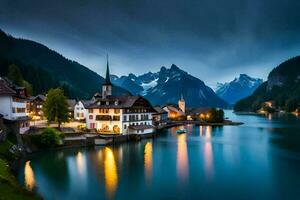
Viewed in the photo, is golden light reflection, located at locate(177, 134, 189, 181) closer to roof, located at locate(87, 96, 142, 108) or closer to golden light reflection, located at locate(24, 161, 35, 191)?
roof, located at locate(87, 96, 142, 108)

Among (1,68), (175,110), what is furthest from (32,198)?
(1,68)

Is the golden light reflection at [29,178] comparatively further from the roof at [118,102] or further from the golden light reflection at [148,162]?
the roof at [118,102]

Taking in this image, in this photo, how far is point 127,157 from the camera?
184ft

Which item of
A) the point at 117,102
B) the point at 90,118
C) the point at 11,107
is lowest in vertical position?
the point at 90,118

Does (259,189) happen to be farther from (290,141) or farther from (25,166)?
(290,141)

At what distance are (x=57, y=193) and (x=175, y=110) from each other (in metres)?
133

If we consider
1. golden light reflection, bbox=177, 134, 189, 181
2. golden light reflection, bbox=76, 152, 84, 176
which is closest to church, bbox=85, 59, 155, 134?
golden light reflection, bbox=177, 134, 189, 181

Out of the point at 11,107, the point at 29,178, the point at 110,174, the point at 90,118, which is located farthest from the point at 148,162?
the point at 90,118

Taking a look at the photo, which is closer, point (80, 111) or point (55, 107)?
point (55, 107)

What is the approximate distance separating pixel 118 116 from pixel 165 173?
37554 mm

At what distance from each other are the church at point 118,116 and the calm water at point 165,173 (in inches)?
508

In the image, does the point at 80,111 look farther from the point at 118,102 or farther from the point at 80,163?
the point at 80,163

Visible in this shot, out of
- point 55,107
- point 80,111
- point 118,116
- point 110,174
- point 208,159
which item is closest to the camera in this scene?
point 110,174

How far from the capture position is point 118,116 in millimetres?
78875
